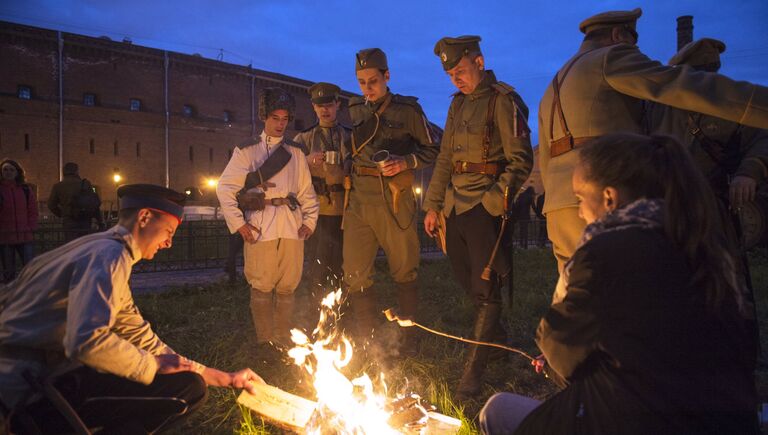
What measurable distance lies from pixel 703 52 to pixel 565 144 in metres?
1.45

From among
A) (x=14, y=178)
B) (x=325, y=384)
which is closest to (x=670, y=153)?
(x=325, y=384)

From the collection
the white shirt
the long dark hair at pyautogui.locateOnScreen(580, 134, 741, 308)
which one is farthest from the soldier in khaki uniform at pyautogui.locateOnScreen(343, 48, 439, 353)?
the long dark hair at pyautogui.locateOnScreen(580, 134, 741, 308)

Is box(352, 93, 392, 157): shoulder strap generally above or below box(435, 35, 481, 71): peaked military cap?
below

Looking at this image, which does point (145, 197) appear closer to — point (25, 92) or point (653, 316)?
point (653, 316)

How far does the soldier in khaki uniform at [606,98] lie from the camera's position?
259 cm

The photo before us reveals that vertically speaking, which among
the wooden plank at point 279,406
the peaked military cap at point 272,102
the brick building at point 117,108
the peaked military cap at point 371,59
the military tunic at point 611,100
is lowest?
the wooden plank at point 279,406

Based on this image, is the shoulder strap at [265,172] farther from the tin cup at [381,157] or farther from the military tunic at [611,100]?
the military tunic at [611,100]

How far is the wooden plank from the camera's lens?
3.12m

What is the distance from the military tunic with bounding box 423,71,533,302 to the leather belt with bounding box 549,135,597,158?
1.92 ft

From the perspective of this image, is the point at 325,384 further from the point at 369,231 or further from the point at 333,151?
the point at 333,151

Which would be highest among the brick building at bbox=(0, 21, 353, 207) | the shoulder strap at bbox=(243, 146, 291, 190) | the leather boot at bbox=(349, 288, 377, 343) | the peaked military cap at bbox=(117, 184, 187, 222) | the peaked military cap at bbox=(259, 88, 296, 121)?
the brick building at bbox=(0, 21, 353, 207)

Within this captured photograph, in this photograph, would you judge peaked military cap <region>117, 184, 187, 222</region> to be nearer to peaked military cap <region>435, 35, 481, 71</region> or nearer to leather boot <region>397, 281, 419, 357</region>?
peaked military cap <region>435, 35, 481, 71</region>

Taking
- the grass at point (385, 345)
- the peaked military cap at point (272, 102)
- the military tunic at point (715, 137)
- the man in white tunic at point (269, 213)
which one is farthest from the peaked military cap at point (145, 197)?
the military tunic at point (715, 137)

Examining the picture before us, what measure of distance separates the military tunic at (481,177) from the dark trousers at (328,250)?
1.64 metres
